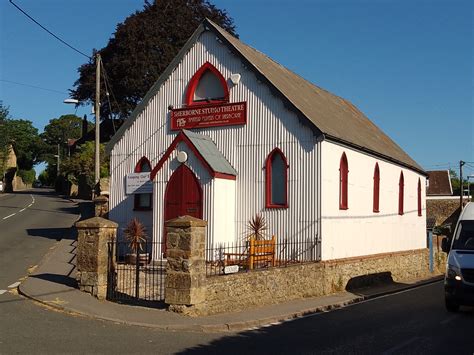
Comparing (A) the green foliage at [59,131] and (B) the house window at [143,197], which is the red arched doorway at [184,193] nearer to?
(B) the house window at [143,197]

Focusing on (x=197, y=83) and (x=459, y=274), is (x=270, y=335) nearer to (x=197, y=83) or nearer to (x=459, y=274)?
(x=459, y=274)

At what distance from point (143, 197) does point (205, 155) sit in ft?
13.1

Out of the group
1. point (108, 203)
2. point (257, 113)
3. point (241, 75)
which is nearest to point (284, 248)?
point (257, 113)

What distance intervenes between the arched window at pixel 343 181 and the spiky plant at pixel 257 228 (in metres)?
2.90

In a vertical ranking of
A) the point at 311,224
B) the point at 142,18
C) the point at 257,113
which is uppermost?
the point at 142,18

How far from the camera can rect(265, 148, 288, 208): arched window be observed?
63.4 feet

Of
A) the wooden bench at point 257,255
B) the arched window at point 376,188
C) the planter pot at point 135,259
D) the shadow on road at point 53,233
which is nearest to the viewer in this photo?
the wooden bench at point 257,255

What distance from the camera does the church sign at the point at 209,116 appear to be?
20.2 metres

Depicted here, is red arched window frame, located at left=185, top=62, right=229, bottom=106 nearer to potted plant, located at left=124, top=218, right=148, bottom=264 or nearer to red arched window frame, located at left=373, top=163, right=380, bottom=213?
potted plant, located at left=124, top=218, right=148, bottom=264

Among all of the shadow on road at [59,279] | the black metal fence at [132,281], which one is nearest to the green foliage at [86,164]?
the black metal fence at [132,281]

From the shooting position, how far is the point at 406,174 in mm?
28938

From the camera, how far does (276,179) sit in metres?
19.6

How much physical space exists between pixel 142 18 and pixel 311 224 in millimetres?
25059

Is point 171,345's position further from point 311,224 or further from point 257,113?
point 257,113
